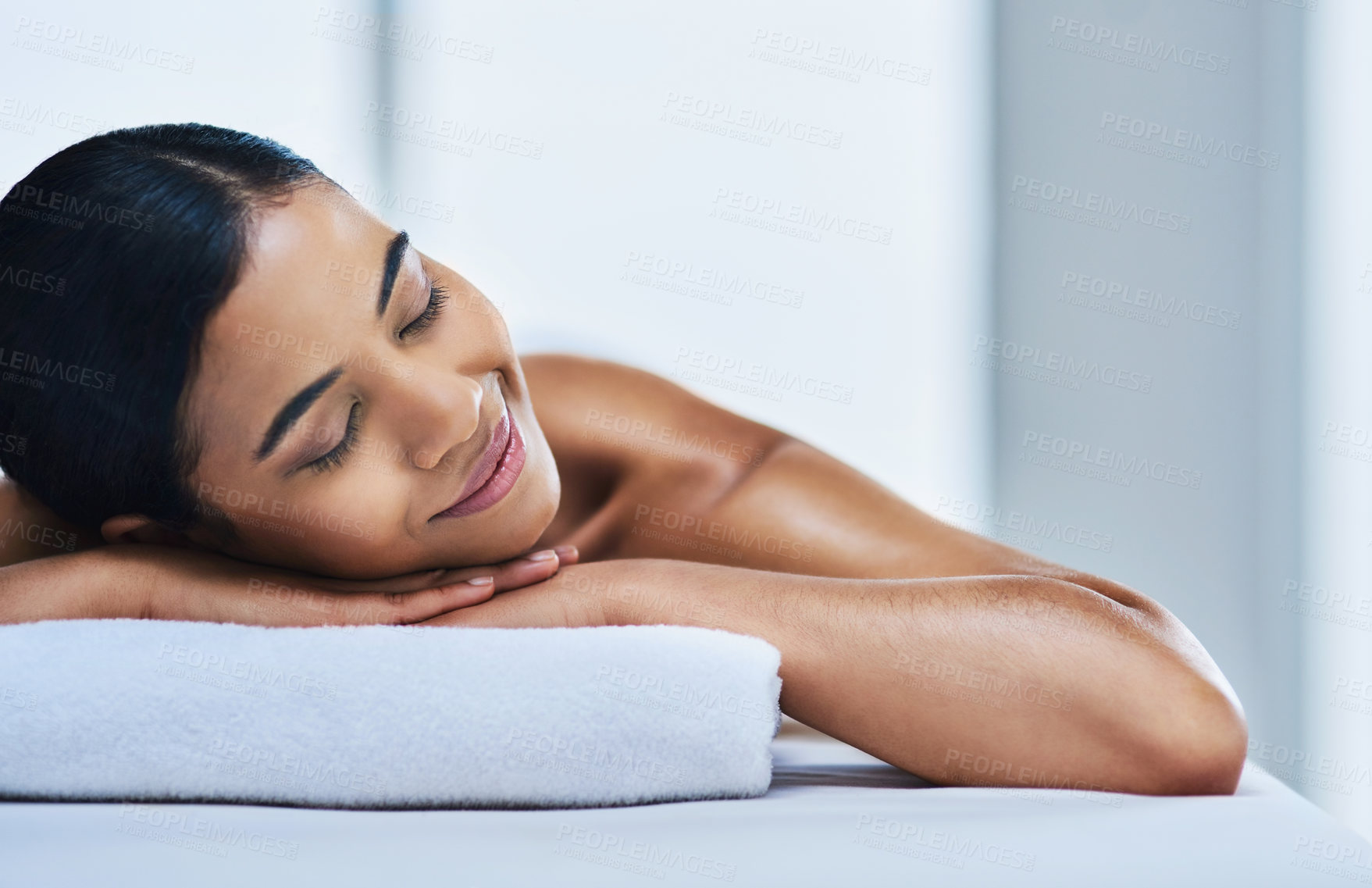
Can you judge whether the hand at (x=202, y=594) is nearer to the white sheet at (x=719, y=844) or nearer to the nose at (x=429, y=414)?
the nose at (x=429, y=414)

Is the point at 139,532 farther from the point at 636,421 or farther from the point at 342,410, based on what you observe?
the point at 636,421

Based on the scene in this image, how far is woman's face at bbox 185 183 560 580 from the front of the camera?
0.94 meters

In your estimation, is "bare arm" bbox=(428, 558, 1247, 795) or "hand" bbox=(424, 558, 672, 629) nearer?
"bare arm" bbox=(428, 558, 1247, 795)

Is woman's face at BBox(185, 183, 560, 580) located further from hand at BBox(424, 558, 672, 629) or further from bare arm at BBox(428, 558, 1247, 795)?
bare arm at BBox(428, 558, 1247, 795)

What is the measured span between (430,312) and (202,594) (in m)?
0.34

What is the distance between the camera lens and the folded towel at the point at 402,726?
0.73 metres

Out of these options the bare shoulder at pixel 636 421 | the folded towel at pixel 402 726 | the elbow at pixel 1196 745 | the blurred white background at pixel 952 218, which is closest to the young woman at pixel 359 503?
the elbow at pixel 1196 745

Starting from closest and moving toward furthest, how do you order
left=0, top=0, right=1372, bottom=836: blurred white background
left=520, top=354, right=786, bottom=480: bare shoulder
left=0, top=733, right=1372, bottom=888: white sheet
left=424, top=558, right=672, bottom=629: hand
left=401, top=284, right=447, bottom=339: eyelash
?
left=0, top=733, right=1372, bottom=888: white sheet → left=424, top=558, right=672, bottom=629: hand → left=401, top=284, right=447, bottom=339: eyelash → left=520, top=354, right=786, bottom=480: bare shoulder → left=0, top=0, right=1372, bottom=836: blurred white background

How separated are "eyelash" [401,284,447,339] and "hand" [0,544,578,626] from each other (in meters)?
0.24

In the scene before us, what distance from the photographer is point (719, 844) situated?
0.64 metres

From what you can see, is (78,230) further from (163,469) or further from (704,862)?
(704,862)

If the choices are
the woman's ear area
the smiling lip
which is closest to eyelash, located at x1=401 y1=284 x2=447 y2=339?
the smiling lip

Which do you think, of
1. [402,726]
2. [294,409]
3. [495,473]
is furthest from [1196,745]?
[294,409]

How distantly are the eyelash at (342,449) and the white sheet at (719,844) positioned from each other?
33 cm
